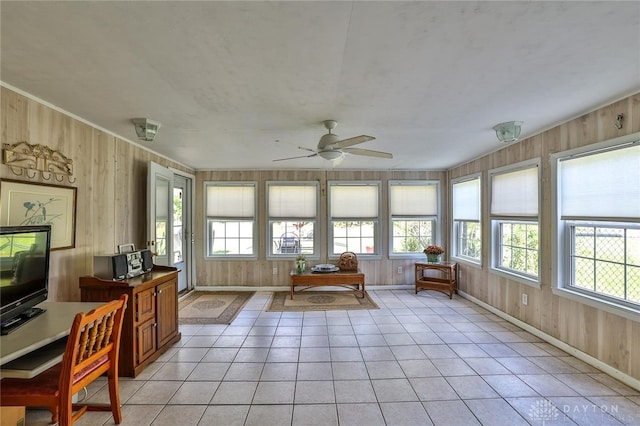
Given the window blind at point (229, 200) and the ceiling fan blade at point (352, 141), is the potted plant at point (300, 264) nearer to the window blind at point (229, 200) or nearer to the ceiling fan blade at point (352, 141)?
the window blind at point (229, 200)

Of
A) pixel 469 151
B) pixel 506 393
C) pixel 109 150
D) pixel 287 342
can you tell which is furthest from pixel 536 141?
pixel 109 150

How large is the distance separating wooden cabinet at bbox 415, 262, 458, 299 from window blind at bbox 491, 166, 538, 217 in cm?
135

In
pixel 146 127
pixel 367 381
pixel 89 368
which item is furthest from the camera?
pixel 146 127

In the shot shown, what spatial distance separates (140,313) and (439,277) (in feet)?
15.8

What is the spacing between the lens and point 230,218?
18.2 ft

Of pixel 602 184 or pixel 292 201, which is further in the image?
pixel 292 201

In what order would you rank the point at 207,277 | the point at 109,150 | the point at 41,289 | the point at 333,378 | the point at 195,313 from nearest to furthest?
the point at 41,289
the point at 333,378
the point at 109,150
the point at 195,313
the point at 207,277

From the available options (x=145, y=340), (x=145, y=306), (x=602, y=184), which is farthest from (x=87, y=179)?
(x=602, y=184)

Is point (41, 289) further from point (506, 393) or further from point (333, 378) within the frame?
point (506, 393)

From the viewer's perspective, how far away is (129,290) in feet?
8.35

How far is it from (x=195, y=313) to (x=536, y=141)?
493 centimetres

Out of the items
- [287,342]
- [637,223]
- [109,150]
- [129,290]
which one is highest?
[109,150]

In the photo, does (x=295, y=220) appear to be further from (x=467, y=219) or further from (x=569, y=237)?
(x=569, y=237)

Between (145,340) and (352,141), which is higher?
(352,141)
